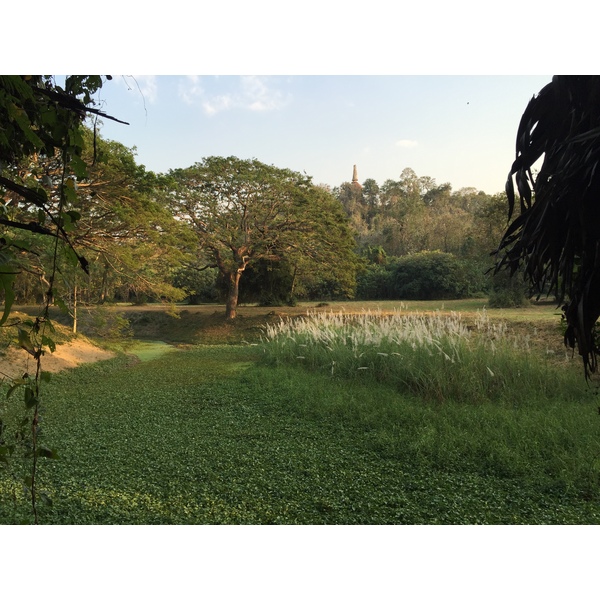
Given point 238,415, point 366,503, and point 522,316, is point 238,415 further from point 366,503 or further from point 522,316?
point 522,316

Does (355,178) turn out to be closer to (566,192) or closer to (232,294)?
(232,294)

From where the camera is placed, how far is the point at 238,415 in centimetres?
339

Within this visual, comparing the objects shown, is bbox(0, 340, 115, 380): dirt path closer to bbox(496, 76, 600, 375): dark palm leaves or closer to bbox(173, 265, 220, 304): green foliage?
bbox(173, 265, 220, 304): green foliage

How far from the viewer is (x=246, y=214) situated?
303 inches

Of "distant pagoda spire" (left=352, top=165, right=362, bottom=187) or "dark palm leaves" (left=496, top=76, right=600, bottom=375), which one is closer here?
"dark palm leaves" (left=496, top=76, right=600, bottom=375)

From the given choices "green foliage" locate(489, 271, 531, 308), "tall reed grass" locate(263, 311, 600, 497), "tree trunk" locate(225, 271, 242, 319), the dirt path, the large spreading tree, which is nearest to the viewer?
"tall reed grass" locate(263, 311, 600, 497)

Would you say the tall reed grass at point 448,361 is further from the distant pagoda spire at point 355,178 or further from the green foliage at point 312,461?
the distant pagoda spire at point 355,178

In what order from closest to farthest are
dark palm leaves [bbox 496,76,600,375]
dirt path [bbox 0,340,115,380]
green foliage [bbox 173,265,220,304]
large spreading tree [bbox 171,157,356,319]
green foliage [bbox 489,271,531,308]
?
dark palm leaves [bbox 496,76,600,375] → green foliage [bbox 489,271,531,308] → dirt path [bbox 0,340,115,380] → green foliage [bbox 173,265,220,304] → large spreading tree [bbox 171,157,356,319]

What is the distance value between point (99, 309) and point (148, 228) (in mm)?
1246

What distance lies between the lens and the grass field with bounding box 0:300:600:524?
206 centimetres

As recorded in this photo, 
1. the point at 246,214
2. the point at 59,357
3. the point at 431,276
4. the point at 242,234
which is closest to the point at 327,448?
the point at 431,276

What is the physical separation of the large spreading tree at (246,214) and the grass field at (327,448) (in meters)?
2.97

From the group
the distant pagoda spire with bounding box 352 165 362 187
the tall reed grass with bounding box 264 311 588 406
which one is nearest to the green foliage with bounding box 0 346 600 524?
the tall reed grass with bounding box 264 311 588 406
